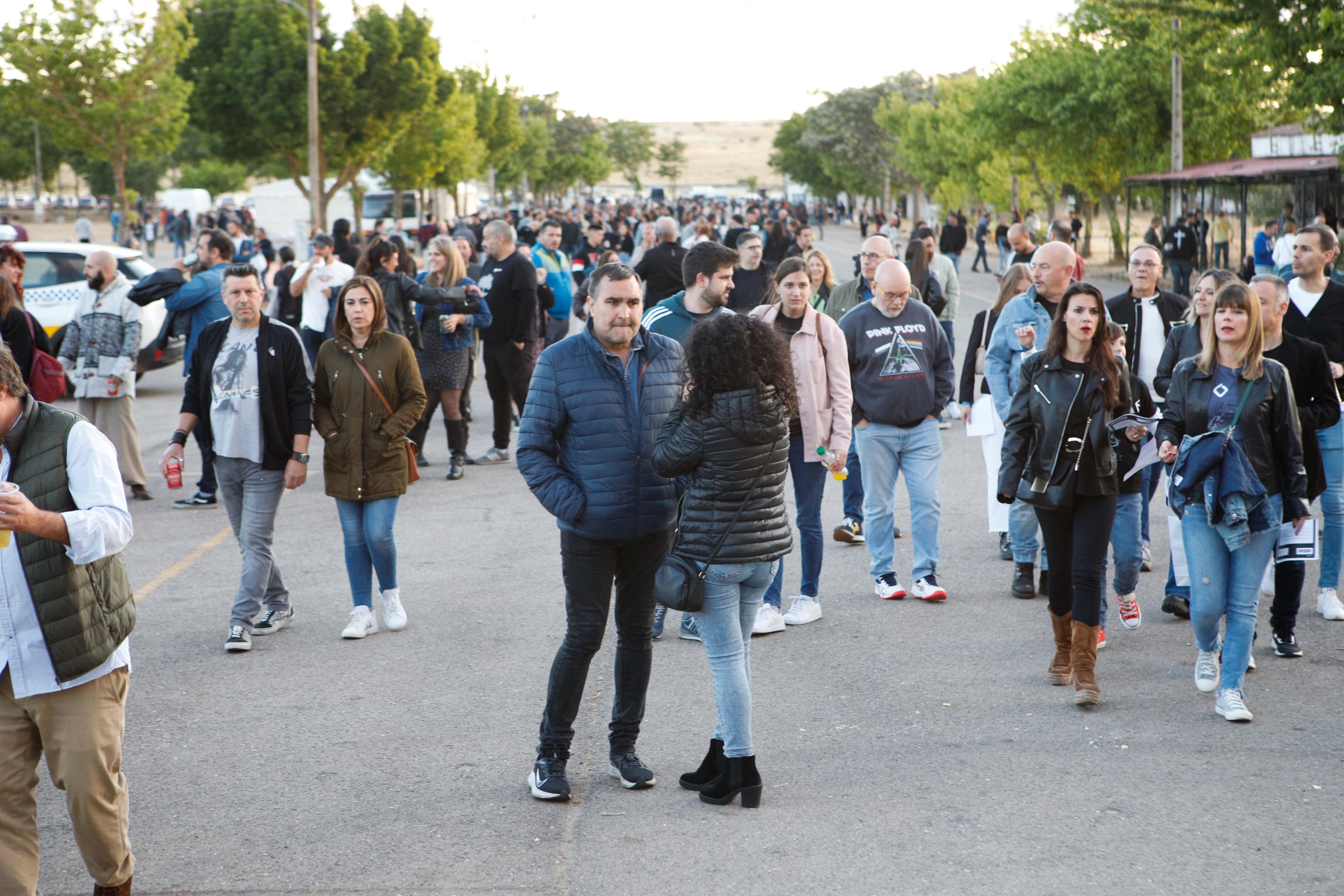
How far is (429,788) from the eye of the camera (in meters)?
4.66

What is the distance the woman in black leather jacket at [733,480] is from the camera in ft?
13.9

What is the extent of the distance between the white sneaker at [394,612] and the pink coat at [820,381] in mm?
2176

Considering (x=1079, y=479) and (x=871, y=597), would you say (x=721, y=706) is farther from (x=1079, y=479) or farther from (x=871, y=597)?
(x=871, y=597)

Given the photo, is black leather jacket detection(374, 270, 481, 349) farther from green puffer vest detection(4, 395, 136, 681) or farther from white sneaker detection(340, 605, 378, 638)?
green puffer vest detection(4, 395, 136, 681)

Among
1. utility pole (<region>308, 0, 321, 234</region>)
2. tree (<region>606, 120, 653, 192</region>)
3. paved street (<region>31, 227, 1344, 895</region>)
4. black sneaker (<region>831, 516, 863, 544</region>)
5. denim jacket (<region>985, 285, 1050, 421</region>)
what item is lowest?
paved street (<region>31, 227, 1344, 895</region>)

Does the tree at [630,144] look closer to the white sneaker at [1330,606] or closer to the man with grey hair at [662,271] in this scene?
the man with grey hair at [662,271]

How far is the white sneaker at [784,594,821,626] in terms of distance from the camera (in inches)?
262

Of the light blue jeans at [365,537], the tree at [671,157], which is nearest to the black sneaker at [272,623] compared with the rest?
the light blue jeans at [365,537]

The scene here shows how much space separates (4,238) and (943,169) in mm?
52569

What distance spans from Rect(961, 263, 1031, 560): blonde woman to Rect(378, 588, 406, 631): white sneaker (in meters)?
3.29

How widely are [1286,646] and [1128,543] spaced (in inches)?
32.3

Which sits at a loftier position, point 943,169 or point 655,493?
point 943,169

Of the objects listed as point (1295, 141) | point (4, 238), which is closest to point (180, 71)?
point (4, 238)

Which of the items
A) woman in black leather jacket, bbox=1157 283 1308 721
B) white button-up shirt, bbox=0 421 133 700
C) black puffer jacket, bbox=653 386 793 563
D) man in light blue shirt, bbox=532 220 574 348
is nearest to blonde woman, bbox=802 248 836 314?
man in light blue shirt, bbox=532 220 574 348
